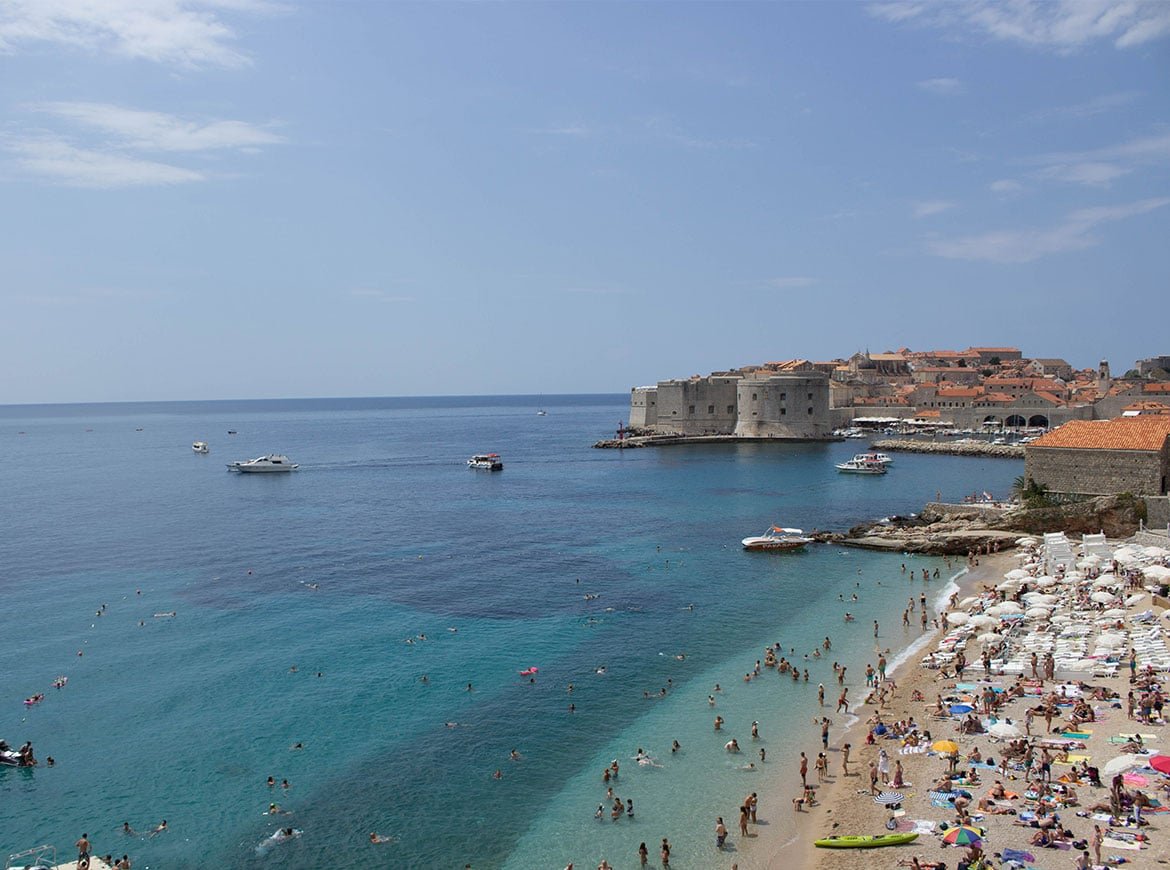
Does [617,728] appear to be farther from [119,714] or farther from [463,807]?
[119,714]

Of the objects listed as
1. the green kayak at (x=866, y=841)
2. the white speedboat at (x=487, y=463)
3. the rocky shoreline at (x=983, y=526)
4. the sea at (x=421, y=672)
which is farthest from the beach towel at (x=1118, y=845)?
Answer: the white speedboat at (x=487, y=463)

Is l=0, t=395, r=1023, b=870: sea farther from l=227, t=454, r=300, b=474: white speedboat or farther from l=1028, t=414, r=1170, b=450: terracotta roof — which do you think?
l=227, t=454, r=300, b=474: white speedboat

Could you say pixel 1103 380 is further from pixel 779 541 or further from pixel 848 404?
pixel 779 541

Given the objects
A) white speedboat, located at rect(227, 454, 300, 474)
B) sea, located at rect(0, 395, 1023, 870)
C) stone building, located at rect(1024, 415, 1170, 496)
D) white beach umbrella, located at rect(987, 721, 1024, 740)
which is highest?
stone building, located at rect(1024, 415, 1170, 496)

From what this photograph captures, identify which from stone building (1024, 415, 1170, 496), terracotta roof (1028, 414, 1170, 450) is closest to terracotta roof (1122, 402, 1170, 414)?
terracotta roof (1028, 414, 1170, 450)

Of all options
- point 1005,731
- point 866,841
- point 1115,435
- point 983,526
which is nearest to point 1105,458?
point 1115,435

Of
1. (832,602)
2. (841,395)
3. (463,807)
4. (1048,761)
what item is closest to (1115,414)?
(841,395)
